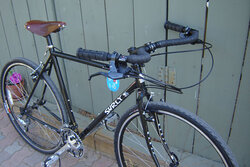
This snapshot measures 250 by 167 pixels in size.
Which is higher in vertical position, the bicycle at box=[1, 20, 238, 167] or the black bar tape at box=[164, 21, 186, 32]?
the black bar tape at box=[164, 21, 186, 32]

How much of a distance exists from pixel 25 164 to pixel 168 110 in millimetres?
1821

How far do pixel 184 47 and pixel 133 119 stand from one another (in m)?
0.67

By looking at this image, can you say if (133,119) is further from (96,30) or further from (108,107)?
(96,30)

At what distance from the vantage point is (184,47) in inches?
65.5

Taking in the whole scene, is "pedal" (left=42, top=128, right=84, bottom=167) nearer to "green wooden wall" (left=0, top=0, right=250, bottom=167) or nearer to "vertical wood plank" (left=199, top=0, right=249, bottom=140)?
"green wooden wall" (left=0, top=0, right=250, bottom=167)

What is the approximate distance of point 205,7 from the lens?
1.50m

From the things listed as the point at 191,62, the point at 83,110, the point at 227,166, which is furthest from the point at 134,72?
the point at 83,110

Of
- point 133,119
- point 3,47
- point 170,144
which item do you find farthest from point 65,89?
point 3,47

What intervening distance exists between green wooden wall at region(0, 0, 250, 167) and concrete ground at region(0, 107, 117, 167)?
1.80ft

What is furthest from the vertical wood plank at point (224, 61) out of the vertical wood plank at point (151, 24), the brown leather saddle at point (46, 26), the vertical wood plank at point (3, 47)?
the vertical wood plank at point (3, 47)

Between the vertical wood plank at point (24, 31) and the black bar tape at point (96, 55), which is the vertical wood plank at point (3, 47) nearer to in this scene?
the vertical wood plank at point (24, 31)

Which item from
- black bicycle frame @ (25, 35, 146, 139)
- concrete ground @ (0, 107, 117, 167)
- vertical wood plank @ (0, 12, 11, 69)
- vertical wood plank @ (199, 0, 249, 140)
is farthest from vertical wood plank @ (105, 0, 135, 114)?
vertical wood plank @ (0, 12, 11, 69)

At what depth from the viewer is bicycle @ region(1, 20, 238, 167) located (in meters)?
1.24

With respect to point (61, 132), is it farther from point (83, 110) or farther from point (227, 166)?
point (227, 166)
